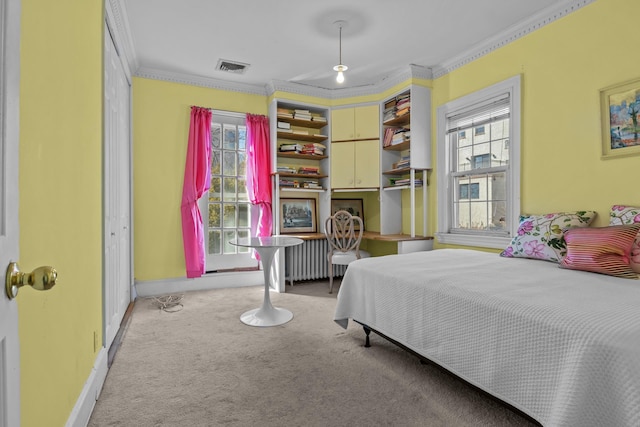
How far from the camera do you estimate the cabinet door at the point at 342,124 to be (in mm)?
4613

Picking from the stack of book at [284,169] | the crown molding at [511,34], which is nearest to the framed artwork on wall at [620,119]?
the crown molding at [511,34]

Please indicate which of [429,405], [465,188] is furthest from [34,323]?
[465,188]

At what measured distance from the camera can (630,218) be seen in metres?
2.21

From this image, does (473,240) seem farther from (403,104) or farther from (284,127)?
(284,127)

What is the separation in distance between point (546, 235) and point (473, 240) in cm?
101

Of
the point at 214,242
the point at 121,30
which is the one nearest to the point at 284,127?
the point at 214,242

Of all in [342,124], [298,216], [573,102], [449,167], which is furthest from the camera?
[298,216]

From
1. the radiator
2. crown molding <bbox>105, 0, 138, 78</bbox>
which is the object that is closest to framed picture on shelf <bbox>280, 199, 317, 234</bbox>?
the radiator

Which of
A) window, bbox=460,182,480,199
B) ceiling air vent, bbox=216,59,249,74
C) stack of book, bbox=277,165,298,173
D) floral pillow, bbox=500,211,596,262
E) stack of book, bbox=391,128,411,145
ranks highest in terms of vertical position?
ceiling air vent, bbox=216,59,249,74

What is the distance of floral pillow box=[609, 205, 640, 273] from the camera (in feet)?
6.66

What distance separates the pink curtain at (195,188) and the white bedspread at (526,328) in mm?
2456

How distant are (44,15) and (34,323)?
1050 mm

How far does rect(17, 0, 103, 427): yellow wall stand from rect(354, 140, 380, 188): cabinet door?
311 centimetres

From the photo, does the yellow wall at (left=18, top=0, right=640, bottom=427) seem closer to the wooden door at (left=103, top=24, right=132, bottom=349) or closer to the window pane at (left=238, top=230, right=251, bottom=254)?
the wooden door at (left=103, top=24, right=132, bottom=349)
